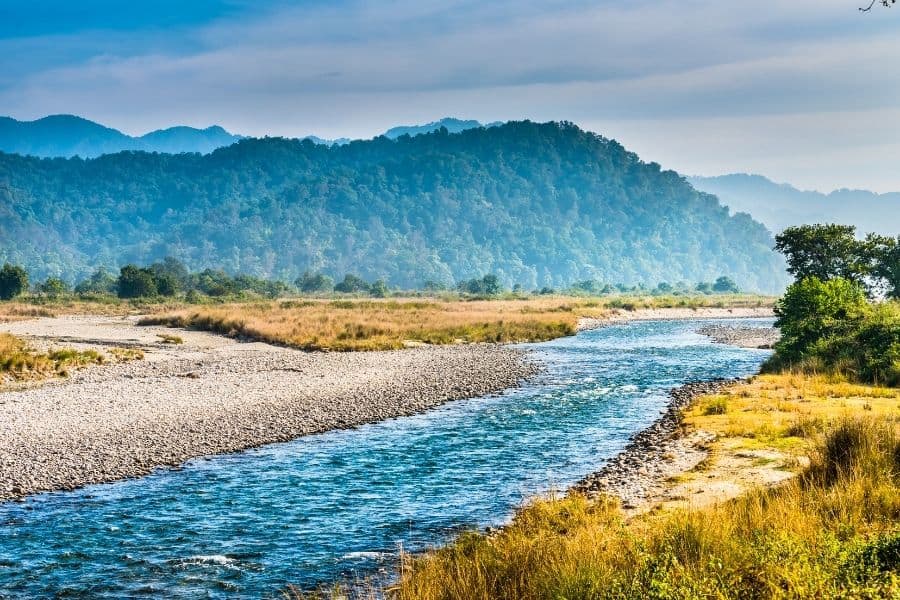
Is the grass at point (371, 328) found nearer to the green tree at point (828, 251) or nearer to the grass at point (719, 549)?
the green tree at point (828, 251)

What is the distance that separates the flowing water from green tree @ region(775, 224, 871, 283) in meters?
30.2

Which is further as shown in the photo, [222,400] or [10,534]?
[222,400]

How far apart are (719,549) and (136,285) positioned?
122m

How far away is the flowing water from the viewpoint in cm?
1139

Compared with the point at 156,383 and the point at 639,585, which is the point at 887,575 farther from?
the point at 156,383

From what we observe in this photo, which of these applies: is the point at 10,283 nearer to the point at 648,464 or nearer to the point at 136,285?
the point at 136,285

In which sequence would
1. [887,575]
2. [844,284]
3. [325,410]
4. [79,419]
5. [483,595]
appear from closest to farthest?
[887,575] < [483,595] < [79,419] < [325,410] < [844,284]

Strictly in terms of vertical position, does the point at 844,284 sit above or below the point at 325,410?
above

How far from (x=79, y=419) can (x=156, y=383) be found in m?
7.87

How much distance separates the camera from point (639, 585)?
276 inches

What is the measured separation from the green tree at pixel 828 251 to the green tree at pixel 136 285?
96.9 meters

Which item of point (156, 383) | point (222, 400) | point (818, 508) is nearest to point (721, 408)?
point (818, 508)

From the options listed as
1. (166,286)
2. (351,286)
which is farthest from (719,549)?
(351,286)

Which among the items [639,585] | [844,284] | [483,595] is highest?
[844,284]
